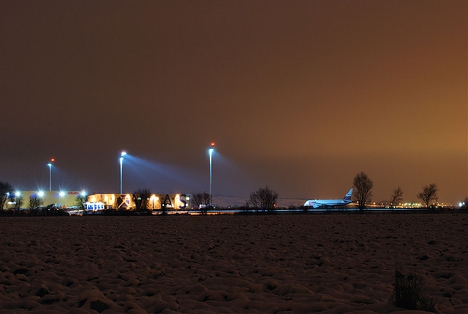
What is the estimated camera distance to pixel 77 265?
13133 millimetres

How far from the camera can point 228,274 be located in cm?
1134

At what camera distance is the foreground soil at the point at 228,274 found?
8.35 m

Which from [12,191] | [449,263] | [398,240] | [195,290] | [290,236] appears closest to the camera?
[195,290]

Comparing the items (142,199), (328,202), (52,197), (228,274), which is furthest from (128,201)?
(228,274)

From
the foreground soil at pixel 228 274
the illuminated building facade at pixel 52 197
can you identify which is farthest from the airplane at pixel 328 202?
the foreground soil at pixel 228 274

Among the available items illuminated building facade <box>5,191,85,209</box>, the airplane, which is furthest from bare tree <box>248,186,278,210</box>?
illuminated building facade <box>5,191,85,209</box>

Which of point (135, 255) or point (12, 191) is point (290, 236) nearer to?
point (135, 255)

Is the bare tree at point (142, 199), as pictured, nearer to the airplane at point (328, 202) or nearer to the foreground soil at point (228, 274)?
the airplane at point (328, 202)

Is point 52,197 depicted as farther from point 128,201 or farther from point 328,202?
point 328,202

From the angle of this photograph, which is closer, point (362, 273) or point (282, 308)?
point (282, 308)

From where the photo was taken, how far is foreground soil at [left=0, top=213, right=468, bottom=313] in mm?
8352

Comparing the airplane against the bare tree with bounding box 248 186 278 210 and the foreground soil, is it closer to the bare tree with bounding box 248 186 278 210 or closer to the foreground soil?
the bare tree with bounding box 248 186 278 210

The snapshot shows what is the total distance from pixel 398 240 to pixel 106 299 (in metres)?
12.9

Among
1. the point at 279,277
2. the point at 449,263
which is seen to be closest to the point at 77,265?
the point at 279,277
